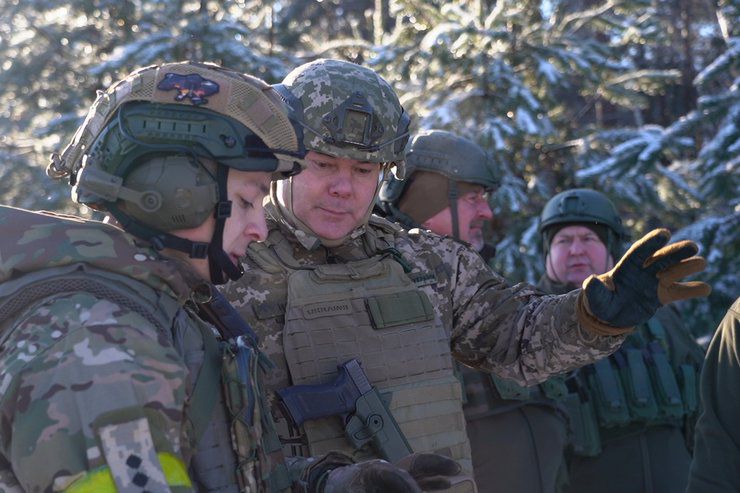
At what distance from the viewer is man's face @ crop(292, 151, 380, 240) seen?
3270 millimetres

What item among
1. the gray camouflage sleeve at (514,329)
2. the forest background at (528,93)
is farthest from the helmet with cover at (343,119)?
the forest background at (528,93)

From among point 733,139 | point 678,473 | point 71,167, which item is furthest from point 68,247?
point 733,139

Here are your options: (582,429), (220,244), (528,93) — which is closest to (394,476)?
(220,244)

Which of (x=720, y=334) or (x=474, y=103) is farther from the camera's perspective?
(x=474, y=103)

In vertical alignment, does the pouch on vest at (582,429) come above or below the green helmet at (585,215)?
below

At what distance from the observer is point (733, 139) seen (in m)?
6.96

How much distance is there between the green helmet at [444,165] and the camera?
4977 millimetres

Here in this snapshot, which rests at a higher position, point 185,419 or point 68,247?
point 68,247

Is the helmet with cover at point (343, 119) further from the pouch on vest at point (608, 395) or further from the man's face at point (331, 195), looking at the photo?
the pouch on vest at point (608, 395)

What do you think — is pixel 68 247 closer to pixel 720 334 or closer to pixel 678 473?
pixel 720 334

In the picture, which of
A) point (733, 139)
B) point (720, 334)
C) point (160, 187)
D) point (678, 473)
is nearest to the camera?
point (160, 187)

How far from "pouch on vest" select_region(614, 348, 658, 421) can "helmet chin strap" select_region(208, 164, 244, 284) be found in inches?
132

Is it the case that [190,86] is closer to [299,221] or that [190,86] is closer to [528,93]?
[299,221]

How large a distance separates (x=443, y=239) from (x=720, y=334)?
3.16 ft
